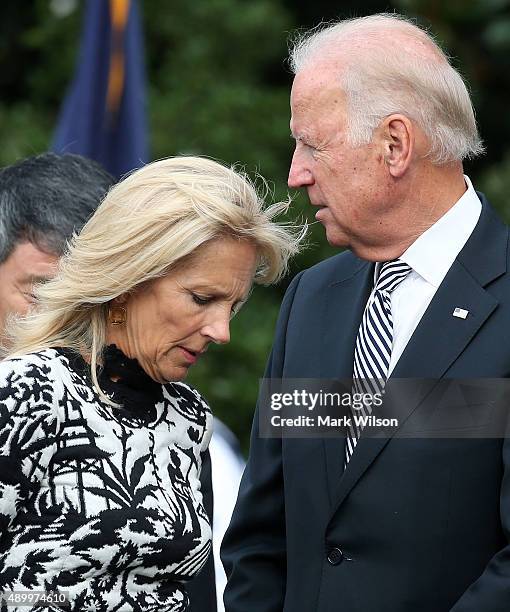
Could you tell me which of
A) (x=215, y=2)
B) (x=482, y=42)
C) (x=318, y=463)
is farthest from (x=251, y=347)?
(x=318, y=463)

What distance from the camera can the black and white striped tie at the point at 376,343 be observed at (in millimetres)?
2857

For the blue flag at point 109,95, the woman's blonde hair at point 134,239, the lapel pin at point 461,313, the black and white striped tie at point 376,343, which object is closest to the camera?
the woman's blonde hair at point 134,239

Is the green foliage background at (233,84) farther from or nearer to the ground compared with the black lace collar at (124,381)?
farther from the ground

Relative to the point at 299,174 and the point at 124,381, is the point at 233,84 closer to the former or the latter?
the point at 299,174

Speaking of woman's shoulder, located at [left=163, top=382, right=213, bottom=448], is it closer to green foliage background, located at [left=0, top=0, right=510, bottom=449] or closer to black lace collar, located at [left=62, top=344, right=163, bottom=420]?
black lace collar, located at [left=62, top=344, right=163, bottom=420]

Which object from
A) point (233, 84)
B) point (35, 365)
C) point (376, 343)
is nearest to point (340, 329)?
point (376, 343)

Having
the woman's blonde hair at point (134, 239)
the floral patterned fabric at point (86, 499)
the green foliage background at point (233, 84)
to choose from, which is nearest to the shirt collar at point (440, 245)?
the woman's blonde hair at point (134, 239)

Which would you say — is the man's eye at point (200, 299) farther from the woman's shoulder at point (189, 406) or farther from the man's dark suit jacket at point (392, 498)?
the man's dark suit jacket at point (392, 498)

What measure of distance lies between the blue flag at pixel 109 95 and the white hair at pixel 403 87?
2639 mm

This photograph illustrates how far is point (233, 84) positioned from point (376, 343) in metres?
4.77

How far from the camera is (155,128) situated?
7.11 metres

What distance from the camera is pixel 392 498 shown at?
2.72m

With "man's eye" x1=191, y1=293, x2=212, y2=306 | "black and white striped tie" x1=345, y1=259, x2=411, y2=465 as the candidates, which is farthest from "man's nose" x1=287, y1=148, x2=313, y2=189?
"man's eye" x1=191, y1=293, x2=212, y2=306

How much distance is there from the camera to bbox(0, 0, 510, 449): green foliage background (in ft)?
21.9
